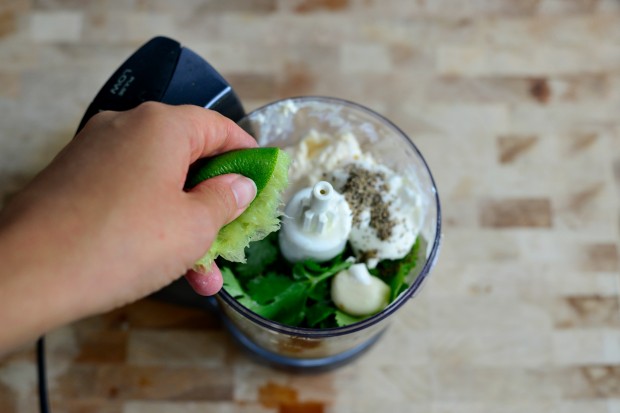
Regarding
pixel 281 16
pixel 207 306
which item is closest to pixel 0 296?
pixel 207 306

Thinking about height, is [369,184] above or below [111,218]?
below

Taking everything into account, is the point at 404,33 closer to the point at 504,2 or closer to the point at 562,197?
the point at 504,2

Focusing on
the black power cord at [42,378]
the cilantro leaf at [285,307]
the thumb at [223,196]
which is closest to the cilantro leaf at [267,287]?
the cilantro leaf at [285,307]

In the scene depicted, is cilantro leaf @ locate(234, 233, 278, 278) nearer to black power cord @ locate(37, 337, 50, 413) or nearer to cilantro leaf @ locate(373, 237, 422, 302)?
cilantro leaf @ locate(373, 237, 422, 302)

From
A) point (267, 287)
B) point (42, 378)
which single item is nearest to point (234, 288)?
point (267, 287)

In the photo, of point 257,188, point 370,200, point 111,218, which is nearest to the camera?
point 111,218

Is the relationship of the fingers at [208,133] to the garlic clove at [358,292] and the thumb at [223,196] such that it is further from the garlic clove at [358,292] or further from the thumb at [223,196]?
the garlic clove at [358,292]

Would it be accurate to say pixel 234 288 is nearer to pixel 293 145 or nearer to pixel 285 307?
pixel 285 307
